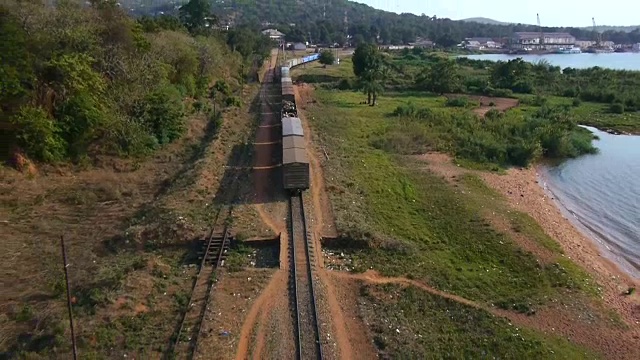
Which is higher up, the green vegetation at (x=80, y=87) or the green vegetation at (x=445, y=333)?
the green vegetation at (x=80, y=87)

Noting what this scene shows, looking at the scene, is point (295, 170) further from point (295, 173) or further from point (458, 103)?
point (458, 103)

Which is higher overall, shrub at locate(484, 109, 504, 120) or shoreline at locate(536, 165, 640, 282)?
shrub at locate(484, 109, 504, 120)

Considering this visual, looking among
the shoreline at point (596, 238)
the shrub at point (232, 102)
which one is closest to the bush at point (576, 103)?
the shoreline at point (596, 238)

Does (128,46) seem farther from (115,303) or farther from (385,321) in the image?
(385,321)

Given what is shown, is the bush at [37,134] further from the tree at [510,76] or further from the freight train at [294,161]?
the tree at [510,76]

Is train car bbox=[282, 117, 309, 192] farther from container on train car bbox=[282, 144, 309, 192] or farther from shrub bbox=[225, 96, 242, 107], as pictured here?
shrub bbox=[225, 96, 242, 107]

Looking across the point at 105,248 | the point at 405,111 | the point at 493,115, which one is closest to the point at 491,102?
the point at 493,115

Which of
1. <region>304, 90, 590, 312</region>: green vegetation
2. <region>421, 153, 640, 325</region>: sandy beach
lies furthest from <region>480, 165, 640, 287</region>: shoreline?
<region>304, 90, 590, 312</region>: green vegetation
